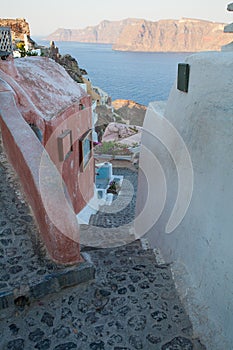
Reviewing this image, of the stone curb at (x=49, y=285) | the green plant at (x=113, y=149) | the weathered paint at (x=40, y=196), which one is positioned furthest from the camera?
the green plant at (x=113, y=149)

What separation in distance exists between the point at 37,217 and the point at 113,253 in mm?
1580

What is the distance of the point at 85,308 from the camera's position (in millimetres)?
3229

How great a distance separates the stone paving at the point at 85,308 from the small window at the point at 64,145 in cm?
320

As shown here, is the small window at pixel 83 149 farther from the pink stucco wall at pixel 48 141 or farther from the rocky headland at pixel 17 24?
the rocky headland at pixel 17 24

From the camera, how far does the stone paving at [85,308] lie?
2.91 m

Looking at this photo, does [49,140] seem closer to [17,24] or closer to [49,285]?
[49,285]

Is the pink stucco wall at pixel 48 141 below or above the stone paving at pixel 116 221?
above

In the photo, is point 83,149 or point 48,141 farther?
point 83,149

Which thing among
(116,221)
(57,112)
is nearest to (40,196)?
(57,112)

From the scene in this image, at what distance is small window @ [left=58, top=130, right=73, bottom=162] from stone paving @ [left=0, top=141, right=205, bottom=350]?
3.20 m

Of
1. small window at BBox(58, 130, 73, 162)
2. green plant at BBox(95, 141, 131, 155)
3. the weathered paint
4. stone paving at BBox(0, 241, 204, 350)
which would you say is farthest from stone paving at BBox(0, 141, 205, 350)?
green plant at BBox(95, 141, 131, 155)

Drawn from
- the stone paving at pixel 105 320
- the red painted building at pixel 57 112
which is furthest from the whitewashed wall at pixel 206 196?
the red painted building at pixel 57 112

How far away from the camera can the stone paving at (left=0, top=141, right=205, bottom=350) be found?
2.91 meters

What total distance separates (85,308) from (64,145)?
4748 mm
